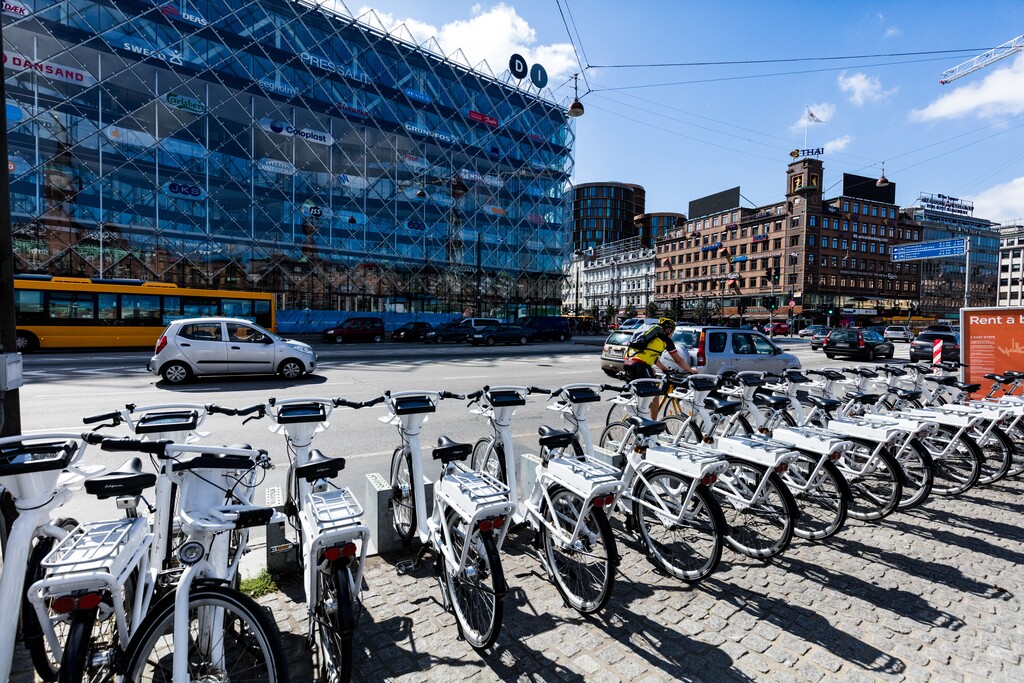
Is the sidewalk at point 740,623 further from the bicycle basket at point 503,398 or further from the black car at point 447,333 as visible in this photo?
the black car at point 447,333

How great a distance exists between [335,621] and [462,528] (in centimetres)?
78

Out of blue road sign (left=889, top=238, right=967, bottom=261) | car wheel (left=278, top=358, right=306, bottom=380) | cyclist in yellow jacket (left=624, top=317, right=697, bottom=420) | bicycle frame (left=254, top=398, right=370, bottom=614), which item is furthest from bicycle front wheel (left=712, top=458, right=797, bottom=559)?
blue road sign (left=889, top=238, right=967, bottom=261)

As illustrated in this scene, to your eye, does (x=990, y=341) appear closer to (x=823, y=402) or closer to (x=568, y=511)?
(x=823, y=402)

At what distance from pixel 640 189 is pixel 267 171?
381ft

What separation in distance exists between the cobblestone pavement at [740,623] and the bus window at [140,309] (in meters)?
20.9

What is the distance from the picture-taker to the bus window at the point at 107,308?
61.4 ft

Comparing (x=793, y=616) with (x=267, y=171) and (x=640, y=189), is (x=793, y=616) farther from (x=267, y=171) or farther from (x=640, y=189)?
(x=640, y=189)

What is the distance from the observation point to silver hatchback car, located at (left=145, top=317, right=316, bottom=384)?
38.4ft

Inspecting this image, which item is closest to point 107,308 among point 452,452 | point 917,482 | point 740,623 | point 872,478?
point 452,452

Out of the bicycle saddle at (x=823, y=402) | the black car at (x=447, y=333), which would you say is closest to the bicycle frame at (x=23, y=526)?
the bicycle saddle at (x=823, y=402)

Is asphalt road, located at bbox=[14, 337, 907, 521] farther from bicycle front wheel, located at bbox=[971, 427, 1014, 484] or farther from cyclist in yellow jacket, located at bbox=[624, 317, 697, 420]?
bicycle front wheel, located at bbox=[971, 427, 1014, 484]

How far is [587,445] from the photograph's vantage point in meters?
4.13

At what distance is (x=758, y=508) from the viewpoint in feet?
11.8

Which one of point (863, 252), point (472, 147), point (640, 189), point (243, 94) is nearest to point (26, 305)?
point (243, 94)
